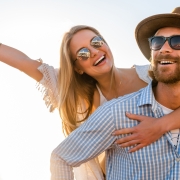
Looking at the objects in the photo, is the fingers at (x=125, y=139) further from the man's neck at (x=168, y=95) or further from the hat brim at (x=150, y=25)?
the hat brim at (x=150, y=25)

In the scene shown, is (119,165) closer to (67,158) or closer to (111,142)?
(111,142)

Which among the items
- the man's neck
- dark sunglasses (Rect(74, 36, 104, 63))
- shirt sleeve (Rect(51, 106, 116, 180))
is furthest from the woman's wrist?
dark sunglasses (Rect(74, 36, 104, 63))

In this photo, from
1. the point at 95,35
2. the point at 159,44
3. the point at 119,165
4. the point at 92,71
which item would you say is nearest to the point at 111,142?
the point at 119,165

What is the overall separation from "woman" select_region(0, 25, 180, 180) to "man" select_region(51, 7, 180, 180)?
100 cm

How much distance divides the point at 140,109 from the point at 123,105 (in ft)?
0.56

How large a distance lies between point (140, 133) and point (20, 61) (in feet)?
5.94

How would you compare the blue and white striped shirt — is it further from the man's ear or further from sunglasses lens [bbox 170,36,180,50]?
the man's ear

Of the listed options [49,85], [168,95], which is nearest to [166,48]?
[168,95]

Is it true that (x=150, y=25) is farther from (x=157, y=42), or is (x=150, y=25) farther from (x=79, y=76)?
(x=79, y=76)

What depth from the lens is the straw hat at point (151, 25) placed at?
119 inches

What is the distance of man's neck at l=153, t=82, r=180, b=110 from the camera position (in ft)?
9.96

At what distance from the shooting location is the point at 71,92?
4.21 meters

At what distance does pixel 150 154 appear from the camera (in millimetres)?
2891

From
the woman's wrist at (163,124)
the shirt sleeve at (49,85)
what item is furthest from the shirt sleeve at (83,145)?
the shirt sleeve at (49,85)
